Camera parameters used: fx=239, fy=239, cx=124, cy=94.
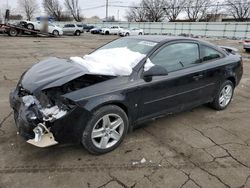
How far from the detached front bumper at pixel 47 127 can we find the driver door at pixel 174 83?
39.5 inches

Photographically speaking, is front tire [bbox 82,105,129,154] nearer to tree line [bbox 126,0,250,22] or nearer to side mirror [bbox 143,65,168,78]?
side mirror [bbox 143,65,168,78]

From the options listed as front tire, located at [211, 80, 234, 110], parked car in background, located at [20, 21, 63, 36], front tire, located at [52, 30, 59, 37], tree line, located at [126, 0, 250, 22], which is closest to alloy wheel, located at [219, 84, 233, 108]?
front tire, located at [211, 80, 234, 110]

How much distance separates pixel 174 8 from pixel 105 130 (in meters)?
69.3

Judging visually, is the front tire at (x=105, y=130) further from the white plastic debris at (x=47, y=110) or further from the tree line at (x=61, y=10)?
the tree line at (x=61, y=10)

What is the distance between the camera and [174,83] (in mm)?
3650

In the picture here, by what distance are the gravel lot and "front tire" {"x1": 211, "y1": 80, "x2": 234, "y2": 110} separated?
2.09ft

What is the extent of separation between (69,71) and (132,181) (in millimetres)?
1606

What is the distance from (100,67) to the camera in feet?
10.5

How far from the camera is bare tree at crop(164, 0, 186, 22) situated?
215 feet

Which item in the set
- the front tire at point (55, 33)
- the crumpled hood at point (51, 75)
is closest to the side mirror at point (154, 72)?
the crumpled hood at point (51, 75)

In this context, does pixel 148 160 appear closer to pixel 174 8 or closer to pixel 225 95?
pixel 225 95

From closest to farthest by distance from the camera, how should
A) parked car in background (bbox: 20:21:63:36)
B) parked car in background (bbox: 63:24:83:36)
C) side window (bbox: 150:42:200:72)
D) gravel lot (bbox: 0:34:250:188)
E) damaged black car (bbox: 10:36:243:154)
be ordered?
gravel lot (bbox: 0:34:250:188) < damaged black car (bbox: 10:36:243:154) < side window (bbox: 150:42:200:72) < parked car in background (bbox: 20:21:63:36) < parked car in background (bbox: 63:24:83:36)

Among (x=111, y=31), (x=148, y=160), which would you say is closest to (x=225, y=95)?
(x=148, y=160)

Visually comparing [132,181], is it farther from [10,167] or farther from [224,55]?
[224,55]
